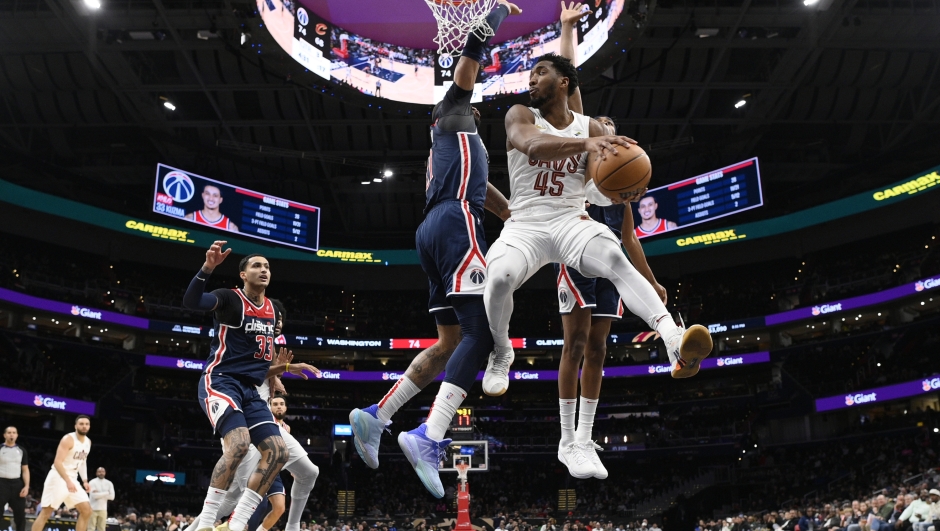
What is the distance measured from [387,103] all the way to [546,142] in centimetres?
1319

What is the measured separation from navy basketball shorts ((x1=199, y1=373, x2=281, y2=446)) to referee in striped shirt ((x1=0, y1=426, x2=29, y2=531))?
529cm

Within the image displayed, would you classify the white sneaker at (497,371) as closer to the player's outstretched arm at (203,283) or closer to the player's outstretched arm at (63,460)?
the player's outstretched arm at (203,283)

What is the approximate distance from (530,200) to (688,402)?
33848 mm

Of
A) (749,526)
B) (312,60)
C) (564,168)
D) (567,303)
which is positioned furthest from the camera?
(749,526)

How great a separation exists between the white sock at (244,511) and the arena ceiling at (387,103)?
10.6 metres

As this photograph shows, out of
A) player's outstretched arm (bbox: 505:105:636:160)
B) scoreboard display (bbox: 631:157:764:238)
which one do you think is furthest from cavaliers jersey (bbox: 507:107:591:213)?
scoreboard display (bbox: 631:157:764:238)

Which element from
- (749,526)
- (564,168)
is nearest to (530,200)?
(564,168)

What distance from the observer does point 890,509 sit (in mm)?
16875

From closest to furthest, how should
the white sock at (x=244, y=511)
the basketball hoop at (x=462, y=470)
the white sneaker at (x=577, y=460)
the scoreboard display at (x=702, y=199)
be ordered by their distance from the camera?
the white sneaker at (x=577, y=460) → the white sock at (x=244, y=511) → the basketball hoop at (x=462, y=470) → the scoreboard display at (x=702, y=199)

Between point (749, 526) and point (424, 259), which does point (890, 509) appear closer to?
point (749, 526)

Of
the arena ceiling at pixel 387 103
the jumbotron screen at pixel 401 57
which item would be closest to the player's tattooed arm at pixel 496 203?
the arena ceiling at pixel 387 103

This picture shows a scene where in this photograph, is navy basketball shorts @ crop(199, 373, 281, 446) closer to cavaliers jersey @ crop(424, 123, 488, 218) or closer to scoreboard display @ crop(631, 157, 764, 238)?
cavaliers jersey @ crop(424, 123, 488, 218)

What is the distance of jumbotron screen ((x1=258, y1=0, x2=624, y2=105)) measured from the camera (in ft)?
53.4

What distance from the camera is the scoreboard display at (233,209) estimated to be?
26.8 meters
